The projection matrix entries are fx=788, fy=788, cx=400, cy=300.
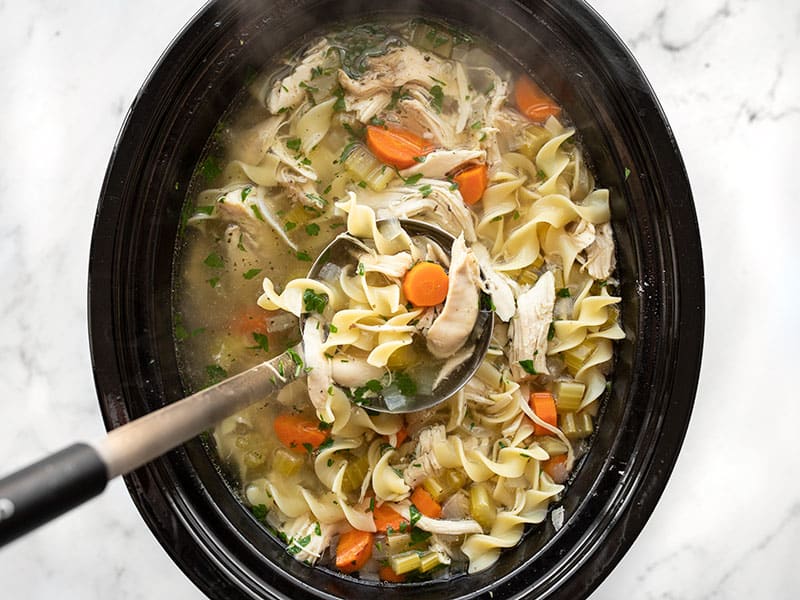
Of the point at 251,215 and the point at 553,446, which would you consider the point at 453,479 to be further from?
the point at 251,215

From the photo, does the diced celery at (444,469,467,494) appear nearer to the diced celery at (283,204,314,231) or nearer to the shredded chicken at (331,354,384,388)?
the shredded chicken at (331,354,384,388)

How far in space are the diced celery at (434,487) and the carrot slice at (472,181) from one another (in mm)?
1343

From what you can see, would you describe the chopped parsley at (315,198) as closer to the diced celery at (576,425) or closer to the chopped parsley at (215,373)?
the chopped parsley at (215,373)

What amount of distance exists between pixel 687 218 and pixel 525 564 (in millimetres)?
1708

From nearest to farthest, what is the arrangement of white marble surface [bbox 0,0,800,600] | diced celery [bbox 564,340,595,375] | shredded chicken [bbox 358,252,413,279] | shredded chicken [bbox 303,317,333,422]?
shredded chicken [bbox 303,317,333,422] → shredded chicken [bbox 358,252,413,279] → diced celery [bbox 564,340,595,375] → white marble surface [bbox 0,0,800,600]

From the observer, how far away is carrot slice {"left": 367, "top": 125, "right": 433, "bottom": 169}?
3727 millimetres

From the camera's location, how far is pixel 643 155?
3.44 m

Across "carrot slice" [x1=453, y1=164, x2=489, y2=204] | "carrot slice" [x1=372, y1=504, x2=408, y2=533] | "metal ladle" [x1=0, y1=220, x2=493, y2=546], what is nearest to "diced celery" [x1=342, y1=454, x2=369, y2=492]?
"carrot slice" [x1=372, y1=504, x2=408, y2=533]

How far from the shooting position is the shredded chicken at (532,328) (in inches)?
143

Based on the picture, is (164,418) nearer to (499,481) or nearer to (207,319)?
(207,319)

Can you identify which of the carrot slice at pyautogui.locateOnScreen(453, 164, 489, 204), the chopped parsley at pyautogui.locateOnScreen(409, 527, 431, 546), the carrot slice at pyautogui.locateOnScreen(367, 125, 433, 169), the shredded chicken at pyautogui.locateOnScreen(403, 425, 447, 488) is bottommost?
the chopped parsley at pyautogui.locateOnScreen(409, 527, 431, 546)

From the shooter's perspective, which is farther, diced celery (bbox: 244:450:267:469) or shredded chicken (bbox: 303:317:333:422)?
diced celery (bbox: 244:450:267:469)

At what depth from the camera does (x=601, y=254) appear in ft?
12.3

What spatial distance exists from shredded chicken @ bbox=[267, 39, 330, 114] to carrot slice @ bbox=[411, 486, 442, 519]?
1931mm
